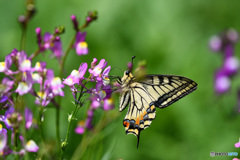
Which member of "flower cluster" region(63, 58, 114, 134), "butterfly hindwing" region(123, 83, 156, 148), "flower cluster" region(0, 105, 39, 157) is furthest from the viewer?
"butterfly hindwing" region(123, 83, 156, 148)

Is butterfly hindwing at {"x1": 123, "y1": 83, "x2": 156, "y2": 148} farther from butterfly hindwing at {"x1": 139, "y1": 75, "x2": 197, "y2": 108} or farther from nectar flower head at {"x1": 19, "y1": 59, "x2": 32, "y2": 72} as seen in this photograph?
nectar flower head at {"x1": 19, "y1": 59, "x2": 32, "y2": 72}

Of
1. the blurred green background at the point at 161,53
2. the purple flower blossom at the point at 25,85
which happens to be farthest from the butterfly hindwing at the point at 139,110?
the purple flower blossom at the point at 25,85

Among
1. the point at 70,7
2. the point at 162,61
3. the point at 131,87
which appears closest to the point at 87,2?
the point at 70,7

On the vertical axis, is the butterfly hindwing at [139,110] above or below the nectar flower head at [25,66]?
above

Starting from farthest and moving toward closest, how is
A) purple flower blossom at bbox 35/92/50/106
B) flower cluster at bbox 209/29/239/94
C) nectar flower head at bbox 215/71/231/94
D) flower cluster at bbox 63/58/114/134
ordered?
1. nectar flower head at bbox 215/71/231/94
2. flower cluster at bbox 209/29/239/94
3. flower cluster at bbox 63/58/114/134
4. purple flower blossom at bbox 35/92/50/106

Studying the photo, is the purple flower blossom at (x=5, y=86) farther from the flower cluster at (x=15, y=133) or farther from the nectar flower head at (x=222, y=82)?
the nectar flower head at (x=222, y=82)

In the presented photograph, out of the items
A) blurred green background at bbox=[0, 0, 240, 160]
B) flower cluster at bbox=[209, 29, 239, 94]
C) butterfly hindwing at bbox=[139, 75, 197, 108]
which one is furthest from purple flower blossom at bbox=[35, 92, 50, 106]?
flower cluster at bbox=[209, 29, 239, 94]

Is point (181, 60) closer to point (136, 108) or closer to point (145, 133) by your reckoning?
point (145, 133)

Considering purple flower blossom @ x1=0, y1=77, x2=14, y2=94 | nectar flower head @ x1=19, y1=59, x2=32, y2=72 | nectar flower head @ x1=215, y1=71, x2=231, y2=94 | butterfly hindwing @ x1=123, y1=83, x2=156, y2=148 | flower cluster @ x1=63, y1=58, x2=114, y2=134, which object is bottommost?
purple flower blossom @ x1=0, y1=77, x2=14, y2=94
